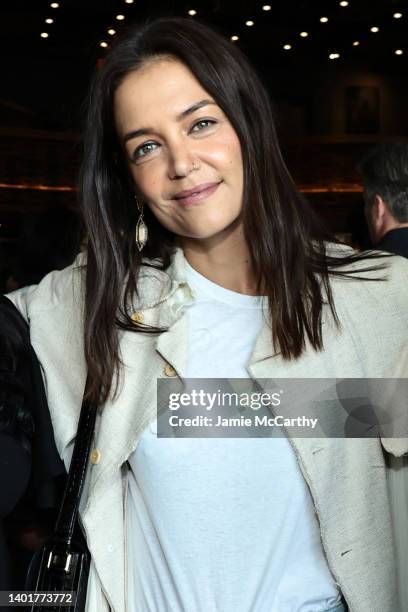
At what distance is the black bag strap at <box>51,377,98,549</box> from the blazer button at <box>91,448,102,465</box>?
0.06ft

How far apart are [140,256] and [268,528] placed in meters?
0.59

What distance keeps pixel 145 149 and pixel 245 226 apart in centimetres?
24

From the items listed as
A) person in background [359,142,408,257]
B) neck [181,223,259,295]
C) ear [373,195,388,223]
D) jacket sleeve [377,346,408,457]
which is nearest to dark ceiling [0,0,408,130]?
person in background [359,142,408,257]

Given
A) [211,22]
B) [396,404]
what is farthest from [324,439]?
[211,22]

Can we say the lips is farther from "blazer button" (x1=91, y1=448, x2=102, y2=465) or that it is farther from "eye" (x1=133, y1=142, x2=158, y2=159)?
"blazer button" (x1=91, y1=448, x2=102, y2=465)

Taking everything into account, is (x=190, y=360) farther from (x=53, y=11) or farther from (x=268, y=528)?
(x=53, y=11)

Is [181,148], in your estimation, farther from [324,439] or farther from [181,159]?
[324,439]

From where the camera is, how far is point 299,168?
8.95 metres

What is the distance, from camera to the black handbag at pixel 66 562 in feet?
4.54

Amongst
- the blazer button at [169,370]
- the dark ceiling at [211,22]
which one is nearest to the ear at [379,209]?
the blazer button at [169,370]

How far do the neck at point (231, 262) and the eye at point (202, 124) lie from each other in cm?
21

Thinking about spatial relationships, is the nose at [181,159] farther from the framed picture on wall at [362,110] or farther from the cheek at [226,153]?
the framed picture on wall at [362,110]

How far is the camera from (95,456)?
1475mm

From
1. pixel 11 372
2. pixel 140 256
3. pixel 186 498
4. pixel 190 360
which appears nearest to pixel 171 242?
pixel 140 256
